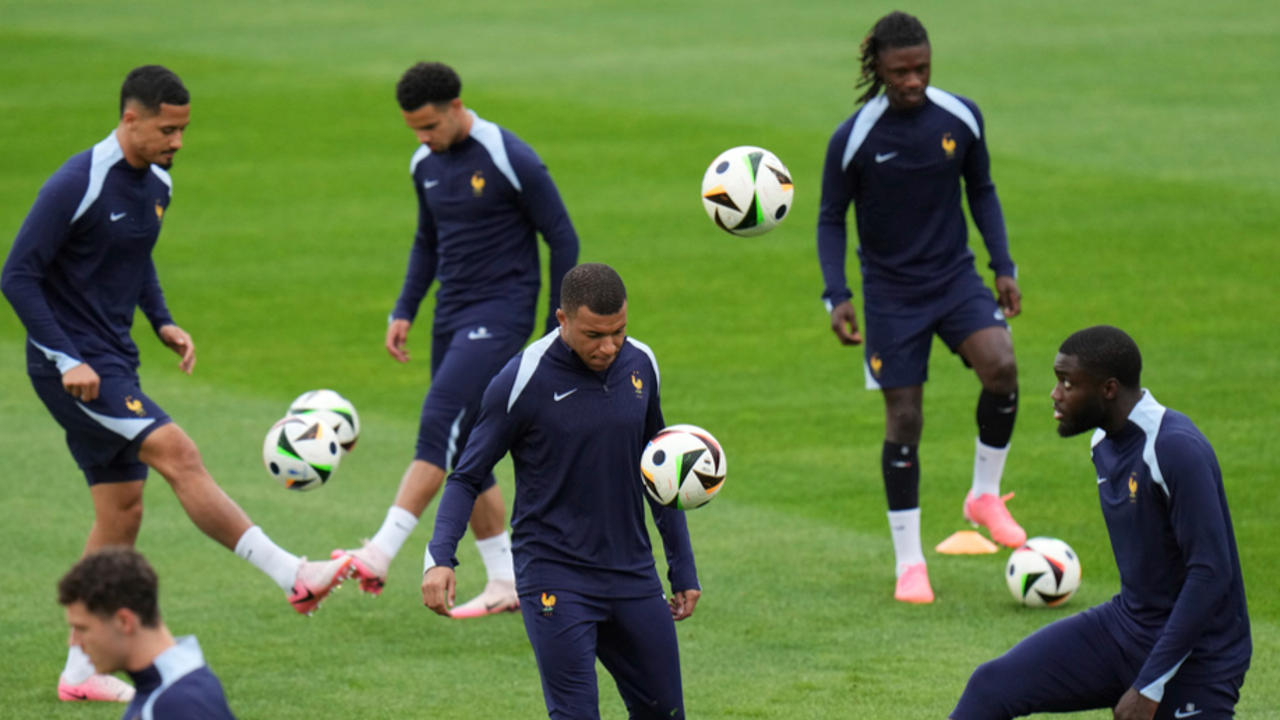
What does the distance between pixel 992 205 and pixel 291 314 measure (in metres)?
10.3

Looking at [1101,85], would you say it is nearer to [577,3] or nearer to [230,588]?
[577,3]

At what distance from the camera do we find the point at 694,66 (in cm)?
3278

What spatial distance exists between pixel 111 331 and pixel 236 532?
1.10 metres

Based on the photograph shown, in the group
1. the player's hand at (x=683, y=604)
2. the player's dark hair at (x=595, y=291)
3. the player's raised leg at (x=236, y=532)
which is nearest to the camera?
the player's dark hair at (x=595, y=291)

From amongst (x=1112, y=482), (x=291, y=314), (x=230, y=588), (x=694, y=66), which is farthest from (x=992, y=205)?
(x=694, y=66)

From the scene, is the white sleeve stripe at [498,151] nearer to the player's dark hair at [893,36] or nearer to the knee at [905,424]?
the player's dark hair at [893,36]

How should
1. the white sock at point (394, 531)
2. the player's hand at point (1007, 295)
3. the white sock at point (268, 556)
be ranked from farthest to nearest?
the player's hand at point (1007, 295), the white sock at point (394, 531), the white sock at point (268, 556)

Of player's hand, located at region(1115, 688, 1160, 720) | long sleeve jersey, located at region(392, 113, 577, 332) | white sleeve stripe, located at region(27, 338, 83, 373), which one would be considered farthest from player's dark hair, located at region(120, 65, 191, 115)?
player's hand, located at region(1115, 688, 1160, 720)

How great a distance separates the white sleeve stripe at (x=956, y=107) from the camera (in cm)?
977

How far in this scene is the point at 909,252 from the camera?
32.3ft

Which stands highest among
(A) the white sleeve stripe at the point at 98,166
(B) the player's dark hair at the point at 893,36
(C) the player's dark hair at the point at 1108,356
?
(B) the player's dark hair at the point at 893,36

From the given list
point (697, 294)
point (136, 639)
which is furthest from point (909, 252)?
point (697, 294)

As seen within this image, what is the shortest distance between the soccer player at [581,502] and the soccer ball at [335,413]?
3.28 m

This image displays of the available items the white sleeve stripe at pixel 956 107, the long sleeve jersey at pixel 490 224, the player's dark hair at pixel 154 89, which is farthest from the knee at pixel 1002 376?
the player's dark hair at pixel 154 89
